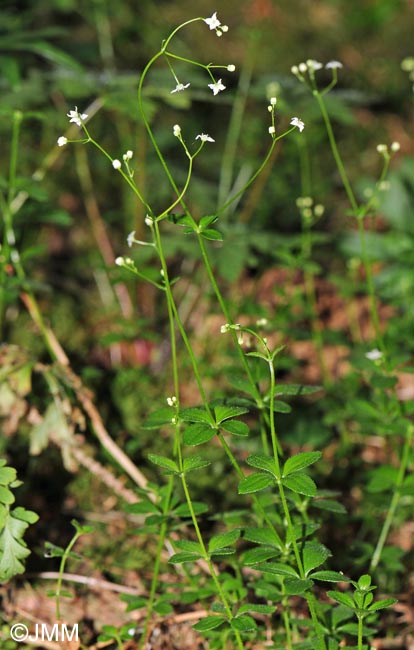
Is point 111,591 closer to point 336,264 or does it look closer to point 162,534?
point 162,534

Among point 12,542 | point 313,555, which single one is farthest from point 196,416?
point 12,542

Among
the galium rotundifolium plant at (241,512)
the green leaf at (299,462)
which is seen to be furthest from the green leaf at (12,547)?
the green leaf at (299,462)

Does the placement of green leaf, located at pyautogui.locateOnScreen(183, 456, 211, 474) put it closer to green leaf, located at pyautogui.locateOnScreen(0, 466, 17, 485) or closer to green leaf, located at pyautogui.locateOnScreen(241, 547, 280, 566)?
green leaf, located at pyautogui.locateOnScreen(241, 547, 280, 566)

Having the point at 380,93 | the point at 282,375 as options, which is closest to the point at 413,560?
the point at 282,375

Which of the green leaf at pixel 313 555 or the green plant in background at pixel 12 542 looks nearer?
the green leaf at pixel 313 555

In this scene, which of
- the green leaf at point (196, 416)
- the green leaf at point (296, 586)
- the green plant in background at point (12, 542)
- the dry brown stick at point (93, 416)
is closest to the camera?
the green leaf at point (296, 586)

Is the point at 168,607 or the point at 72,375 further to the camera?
the point at 72,375

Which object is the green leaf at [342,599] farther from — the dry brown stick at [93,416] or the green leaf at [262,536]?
the dry brown stick at [93,416]
